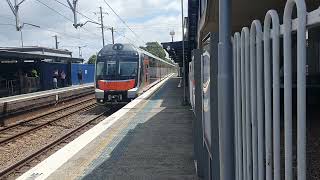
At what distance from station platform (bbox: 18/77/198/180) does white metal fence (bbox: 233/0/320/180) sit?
12.1ft

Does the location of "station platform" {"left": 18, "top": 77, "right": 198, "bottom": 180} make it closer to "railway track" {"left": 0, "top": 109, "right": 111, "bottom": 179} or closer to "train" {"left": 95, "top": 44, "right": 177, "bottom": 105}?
"railway track" {"left": 0, "top": 109, "right": 111, "bottom": 179}

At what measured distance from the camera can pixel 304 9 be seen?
1.49m

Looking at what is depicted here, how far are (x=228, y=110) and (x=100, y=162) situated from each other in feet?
15.0

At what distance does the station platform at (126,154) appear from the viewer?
6480mm

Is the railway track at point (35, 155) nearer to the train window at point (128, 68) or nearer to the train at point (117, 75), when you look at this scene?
the train at point (117, 75)

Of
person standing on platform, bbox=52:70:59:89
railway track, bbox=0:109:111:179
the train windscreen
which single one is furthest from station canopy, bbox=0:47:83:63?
railway track, bbox=0:109:111:179

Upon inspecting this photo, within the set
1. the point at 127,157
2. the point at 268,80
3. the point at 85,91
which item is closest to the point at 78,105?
the point at 85,91

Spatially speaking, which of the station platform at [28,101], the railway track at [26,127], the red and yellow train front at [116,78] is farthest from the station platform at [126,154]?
the red and yellow train front at [116,78]

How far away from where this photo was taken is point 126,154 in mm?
7840

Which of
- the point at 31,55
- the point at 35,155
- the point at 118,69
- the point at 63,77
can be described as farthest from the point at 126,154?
the point at 63,77

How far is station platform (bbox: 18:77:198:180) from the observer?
648 cm

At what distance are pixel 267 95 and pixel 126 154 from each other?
6064 millimetres

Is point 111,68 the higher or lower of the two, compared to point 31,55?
lower

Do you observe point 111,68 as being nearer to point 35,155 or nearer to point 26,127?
point 26,127
